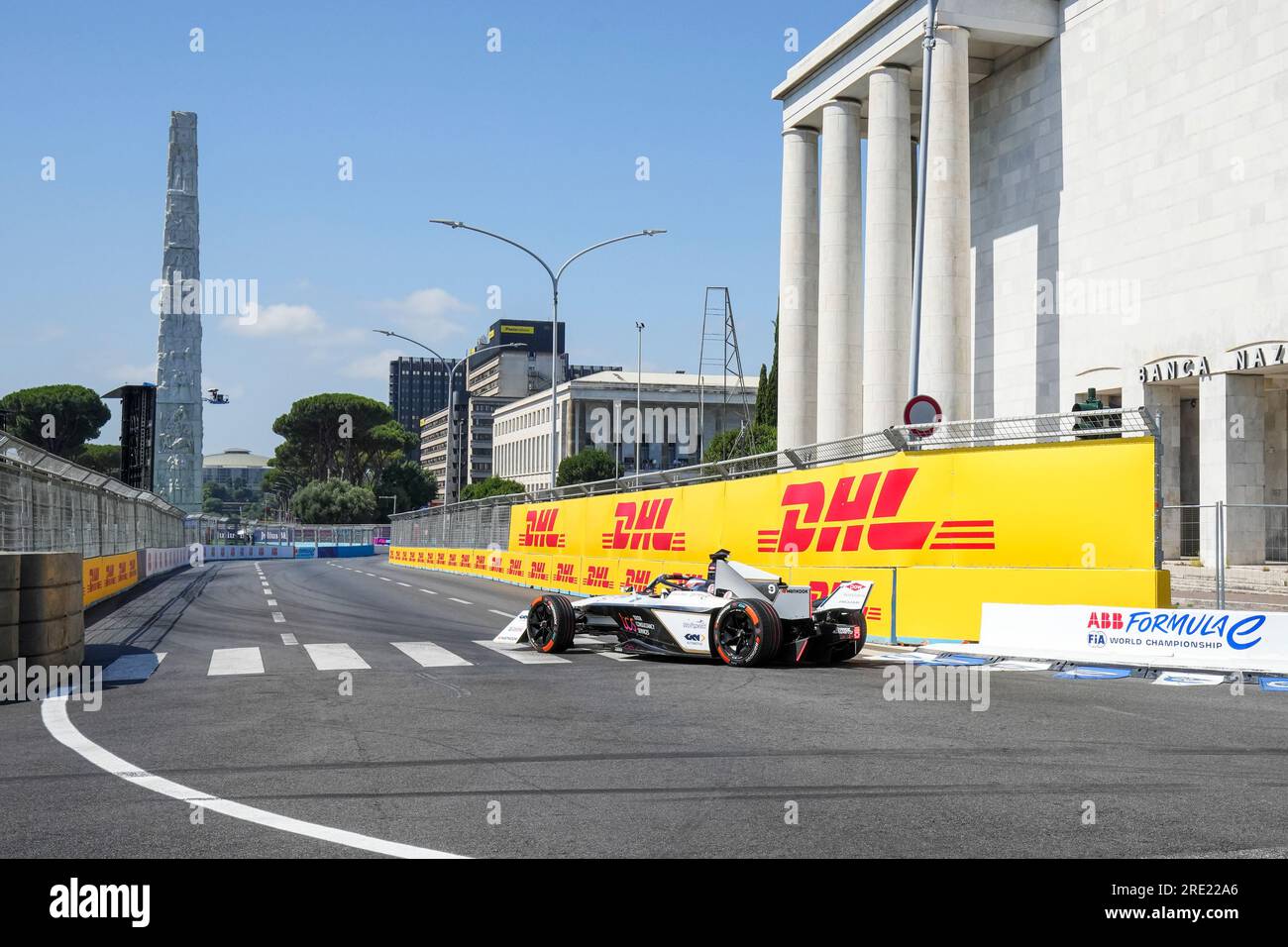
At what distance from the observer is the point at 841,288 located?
43.9 m

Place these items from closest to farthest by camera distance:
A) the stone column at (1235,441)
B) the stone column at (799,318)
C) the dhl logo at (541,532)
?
1. the stone column at (1235,441)
2. the dhl logo at (541,532)
3. the stone column at (799,318)

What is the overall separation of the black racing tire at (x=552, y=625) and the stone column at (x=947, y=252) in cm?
2472

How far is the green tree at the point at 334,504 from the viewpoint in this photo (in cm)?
11756

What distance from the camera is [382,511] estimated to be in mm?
130250

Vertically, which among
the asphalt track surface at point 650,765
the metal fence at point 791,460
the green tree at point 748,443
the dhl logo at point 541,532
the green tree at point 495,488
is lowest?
the asphalt track surface at point 650,765

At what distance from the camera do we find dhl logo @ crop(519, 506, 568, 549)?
3376 cm

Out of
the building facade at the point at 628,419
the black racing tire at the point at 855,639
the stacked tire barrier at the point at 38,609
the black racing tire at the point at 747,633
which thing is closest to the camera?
the stacked tire barrier at the point at 38,609

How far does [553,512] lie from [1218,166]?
20371 millimetres

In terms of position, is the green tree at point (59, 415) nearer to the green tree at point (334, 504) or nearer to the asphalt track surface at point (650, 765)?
the green tree at point (334, 504)

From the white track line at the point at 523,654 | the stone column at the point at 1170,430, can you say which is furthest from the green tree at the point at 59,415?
the white track line at the point at 523,654

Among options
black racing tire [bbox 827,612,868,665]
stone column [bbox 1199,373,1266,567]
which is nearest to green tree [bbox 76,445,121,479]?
stone column [bbox 1199,373,1266,567]

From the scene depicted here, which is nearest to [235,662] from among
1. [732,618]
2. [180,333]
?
[732,618]
